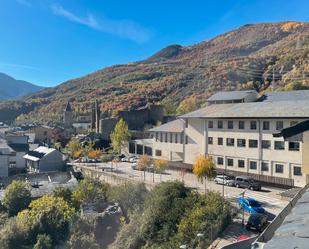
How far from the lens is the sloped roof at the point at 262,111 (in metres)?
38.6

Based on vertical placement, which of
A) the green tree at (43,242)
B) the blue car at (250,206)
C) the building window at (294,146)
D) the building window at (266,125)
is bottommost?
the green tree at (43,242)

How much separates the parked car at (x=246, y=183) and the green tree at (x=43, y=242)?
1912 centimetres

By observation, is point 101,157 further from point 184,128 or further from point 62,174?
point 184,128

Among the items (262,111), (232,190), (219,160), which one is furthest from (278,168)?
(219,160)

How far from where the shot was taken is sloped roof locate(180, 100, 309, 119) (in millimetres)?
38594

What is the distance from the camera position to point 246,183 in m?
38.4

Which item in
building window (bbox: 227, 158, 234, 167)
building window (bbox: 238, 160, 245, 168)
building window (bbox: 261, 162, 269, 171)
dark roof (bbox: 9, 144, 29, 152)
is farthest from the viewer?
dark roof (bbox: 9, 144, 29, 152)

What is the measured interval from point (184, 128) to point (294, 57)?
68940mm

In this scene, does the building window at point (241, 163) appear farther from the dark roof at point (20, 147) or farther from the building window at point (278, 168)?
the dark roof at point (20, 147)

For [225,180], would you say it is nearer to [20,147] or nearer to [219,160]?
[219,160]

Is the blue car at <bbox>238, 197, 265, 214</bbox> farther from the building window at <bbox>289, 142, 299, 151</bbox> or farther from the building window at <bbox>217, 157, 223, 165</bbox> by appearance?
the building window at <bbox>217, 157, 223, 165</bbox>

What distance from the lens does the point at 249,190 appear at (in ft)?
122

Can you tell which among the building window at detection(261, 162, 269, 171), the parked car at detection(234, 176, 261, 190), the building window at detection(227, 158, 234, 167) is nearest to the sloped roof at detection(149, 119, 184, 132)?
the building window at detection(227, 158, 234, 167)

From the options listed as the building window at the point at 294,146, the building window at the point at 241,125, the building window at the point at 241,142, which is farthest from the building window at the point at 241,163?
the building window at the point at 294,146
